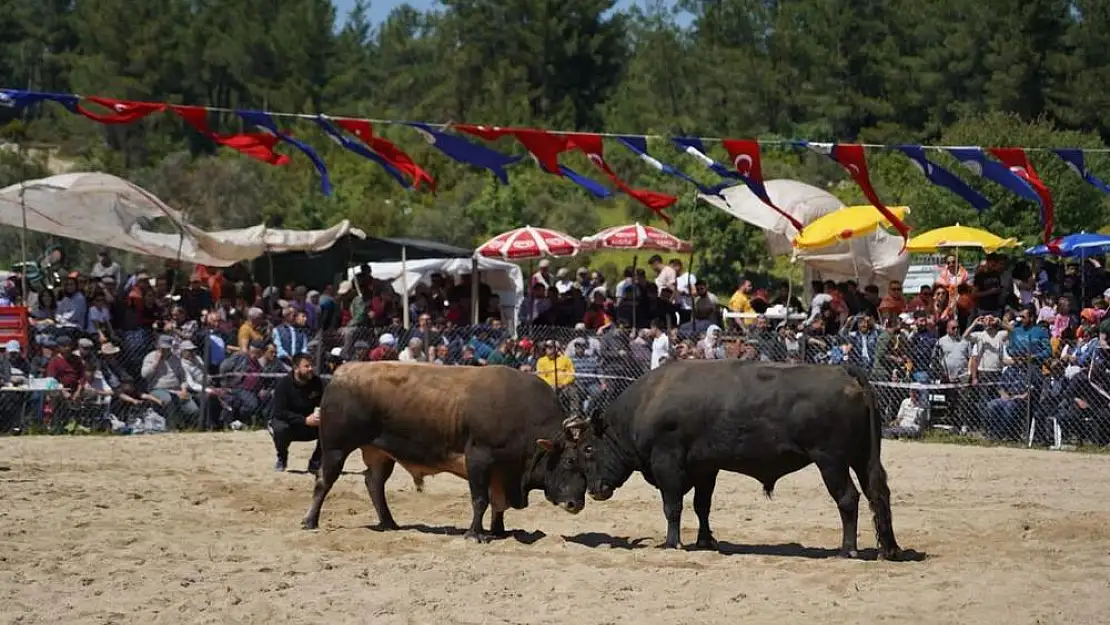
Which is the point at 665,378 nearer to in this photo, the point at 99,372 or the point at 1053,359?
the point at 1053,359

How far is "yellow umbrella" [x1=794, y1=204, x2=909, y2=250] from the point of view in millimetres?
24422

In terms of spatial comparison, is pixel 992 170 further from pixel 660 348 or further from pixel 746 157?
pixel 660 348

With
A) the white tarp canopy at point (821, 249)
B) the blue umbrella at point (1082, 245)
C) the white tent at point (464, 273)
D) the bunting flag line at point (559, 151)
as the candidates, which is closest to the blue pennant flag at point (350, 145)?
the bunting flag line at point (559, 151)

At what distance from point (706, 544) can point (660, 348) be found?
9.37m

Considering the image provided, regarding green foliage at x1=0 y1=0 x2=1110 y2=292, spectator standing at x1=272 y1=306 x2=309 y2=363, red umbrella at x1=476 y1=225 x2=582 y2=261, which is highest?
green foliage at x1=0 y1=0 x2=1110 y2=292

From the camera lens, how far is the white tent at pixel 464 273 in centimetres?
2897

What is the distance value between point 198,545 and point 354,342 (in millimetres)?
10070

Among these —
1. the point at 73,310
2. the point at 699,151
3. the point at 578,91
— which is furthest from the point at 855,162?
the point at 578,91

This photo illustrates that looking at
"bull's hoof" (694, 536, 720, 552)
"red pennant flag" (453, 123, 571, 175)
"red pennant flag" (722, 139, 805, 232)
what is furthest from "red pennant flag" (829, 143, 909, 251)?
"bull's hoof" (694, 536, 720, 552)

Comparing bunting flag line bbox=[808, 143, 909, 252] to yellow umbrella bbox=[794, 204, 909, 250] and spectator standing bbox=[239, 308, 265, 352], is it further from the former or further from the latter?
spectator standing bbox=[239, 308, 265, 352]

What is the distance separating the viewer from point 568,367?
73.0 feet

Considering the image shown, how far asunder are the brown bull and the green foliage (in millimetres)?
24410

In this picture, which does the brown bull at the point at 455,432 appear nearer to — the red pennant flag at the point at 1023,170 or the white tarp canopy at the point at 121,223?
the red pennant flag at the point at 1023,170

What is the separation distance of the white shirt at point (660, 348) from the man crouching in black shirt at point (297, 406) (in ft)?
19.6
